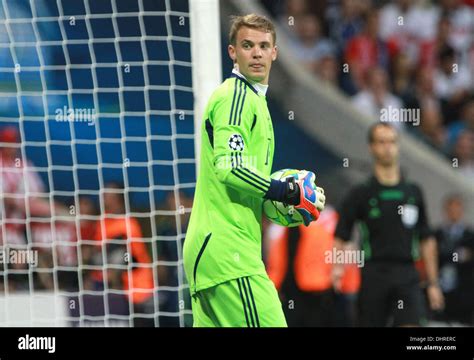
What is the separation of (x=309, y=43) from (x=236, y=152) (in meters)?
2.42

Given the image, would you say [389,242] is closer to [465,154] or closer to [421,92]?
[465,154]

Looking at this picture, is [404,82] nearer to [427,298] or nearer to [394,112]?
[394,112]

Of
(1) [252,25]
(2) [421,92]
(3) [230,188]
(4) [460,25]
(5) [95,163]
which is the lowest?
(3) [230,188]

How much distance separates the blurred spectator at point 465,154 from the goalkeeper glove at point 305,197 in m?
2.36

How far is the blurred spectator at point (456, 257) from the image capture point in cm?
702

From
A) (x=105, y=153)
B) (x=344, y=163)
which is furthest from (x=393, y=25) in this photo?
(x=105, y=153)

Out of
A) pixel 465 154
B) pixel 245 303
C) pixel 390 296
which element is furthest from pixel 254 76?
pixel 465 154

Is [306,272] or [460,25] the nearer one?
[306,272]

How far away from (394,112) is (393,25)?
0.55 m

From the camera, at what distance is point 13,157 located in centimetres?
672

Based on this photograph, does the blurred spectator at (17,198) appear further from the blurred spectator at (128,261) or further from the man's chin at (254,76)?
the man's chin at (254,76)

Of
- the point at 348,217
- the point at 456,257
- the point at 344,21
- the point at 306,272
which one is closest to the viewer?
the point at 348,217

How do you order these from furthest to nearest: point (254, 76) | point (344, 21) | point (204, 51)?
point (344, 21) < point (204, 51) < point (254, 76)

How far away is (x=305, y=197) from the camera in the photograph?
16.2 feet
